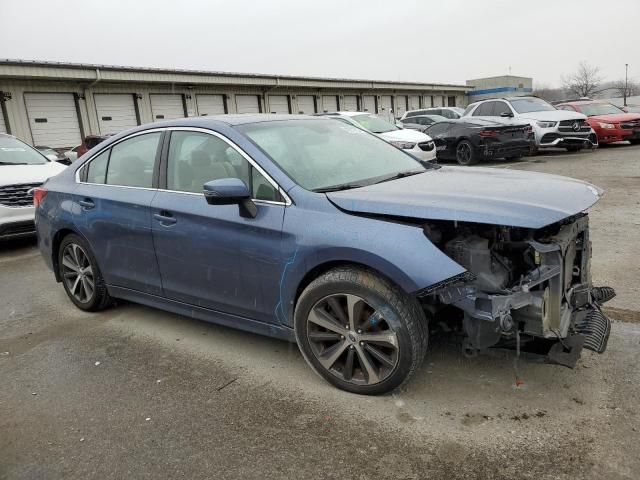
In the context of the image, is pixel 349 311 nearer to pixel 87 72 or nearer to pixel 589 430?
pixel 589 430

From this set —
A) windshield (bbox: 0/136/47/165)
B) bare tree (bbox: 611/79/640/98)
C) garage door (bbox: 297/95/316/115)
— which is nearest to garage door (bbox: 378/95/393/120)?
garage door (bbox: 297/95/316/115)

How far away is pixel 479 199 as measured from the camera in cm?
285

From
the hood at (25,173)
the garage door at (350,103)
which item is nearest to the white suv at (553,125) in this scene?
the hood at (25,173)

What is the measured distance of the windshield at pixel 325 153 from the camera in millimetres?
3426

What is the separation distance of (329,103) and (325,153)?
30.1 m

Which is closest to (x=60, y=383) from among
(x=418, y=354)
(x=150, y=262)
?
(x=150, y=262)

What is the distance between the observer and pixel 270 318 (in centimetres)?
336

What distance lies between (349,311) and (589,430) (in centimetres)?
134

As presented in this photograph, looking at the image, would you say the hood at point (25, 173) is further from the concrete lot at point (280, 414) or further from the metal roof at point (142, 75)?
the metal roof at point (142, 75)

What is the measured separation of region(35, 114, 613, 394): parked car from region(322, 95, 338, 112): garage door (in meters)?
28.9

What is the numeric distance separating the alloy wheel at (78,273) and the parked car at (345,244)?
0.47 m

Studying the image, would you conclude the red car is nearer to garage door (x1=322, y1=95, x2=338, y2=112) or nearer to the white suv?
the white suv

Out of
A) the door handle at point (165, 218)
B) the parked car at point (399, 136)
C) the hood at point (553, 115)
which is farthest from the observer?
the hood at point (553, 115)

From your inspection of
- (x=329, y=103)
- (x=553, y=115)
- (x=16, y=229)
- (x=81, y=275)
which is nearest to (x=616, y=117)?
(x=553, y=115)
